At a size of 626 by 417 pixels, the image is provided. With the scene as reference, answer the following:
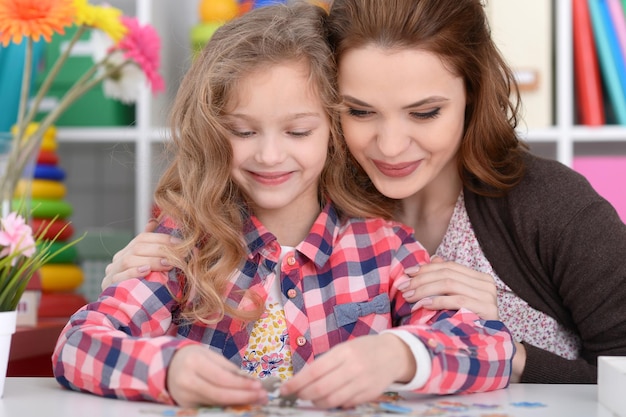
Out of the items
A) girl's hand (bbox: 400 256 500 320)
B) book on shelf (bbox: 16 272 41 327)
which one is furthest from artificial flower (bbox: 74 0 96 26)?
girl's hand (bbox: 400 256 500 320)

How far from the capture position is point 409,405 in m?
0.99

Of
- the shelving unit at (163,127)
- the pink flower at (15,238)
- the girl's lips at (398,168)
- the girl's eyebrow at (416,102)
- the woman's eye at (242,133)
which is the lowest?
the pink flower at (15,238)

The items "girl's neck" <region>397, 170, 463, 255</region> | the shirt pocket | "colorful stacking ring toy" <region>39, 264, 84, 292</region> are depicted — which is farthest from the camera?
"colorful stacking ring toy" <region>39, 264, 84, 292</region>

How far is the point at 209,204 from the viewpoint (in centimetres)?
139

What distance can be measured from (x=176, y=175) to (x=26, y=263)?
1.64 feet

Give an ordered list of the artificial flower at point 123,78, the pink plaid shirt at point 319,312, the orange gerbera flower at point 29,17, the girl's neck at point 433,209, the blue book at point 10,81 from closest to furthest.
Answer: the pink plaid shirt at point 319,312 < the orange gerbera flower at point 29,17 < the girl's neck at point 433,209 < the artificial flower at point 123,78 < the blue book at point 10,81

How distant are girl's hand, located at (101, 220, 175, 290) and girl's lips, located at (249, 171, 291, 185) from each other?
16cm

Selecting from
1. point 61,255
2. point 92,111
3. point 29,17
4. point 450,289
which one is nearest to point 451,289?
point 450,289

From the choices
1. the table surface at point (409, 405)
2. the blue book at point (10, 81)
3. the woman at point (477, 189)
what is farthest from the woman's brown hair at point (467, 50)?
the blue book at point (10, 81)

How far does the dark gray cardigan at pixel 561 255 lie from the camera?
57.9 inches

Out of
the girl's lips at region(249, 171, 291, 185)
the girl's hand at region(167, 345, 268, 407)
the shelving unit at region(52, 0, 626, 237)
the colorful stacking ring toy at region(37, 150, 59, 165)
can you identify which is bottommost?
the girl's hand at region(167, 345, 268, 407)

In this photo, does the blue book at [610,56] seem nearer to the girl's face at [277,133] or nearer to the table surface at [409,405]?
the girl's face at [277,133]

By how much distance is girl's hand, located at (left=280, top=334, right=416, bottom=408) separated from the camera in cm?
95

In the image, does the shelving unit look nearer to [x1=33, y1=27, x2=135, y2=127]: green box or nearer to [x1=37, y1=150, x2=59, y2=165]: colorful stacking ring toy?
[x1=33, y1=27, x2=135, y2=127]: green box
